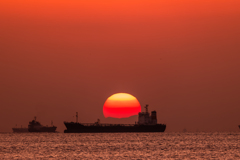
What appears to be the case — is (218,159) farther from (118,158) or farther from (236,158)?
(118,158)

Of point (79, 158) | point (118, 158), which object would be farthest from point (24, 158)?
point (118, 158)

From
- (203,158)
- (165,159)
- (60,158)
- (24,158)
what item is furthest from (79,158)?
(203,158)

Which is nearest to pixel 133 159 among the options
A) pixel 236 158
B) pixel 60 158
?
pixel 60 158

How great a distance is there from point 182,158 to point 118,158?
917 cm

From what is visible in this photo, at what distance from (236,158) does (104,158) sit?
18.9m

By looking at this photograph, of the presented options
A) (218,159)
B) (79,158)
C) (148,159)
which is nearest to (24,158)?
(79,158)

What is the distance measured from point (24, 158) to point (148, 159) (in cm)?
1824

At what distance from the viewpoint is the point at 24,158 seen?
63.9 metres

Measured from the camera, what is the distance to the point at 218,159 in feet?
201

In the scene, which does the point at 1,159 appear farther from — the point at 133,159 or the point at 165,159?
the point at 165,159

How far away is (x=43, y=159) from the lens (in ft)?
203

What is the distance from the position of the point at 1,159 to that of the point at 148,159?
69.6ft

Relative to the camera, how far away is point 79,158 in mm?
63562

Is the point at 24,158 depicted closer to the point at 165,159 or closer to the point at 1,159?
the point at 1,159
